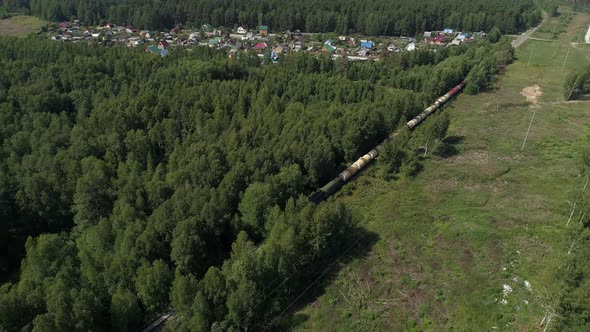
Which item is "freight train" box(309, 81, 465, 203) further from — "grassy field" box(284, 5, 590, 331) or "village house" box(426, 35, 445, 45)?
"village house" box(426, 35, 445, 45)

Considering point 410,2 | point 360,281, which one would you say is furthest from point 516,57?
point 360,281

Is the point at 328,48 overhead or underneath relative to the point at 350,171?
overhead

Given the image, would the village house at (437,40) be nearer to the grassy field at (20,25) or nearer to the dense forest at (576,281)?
the dense forest at (576,281)

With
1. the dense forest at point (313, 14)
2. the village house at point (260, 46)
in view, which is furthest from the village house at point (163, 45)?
the dense forest at point (313, 14)

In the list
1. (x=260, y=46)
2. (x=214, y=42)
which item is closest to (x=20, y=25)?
(x=214, y=42)

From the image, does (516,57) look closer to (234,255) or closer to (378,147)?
(378,147)

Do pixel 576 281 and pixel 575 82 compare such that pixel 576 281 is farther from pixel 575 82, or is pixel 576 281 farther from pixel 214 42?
pixel 214 42

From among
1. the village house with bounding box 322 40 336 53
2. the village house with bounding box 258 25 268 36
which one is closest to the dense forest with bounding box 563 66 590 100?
the village house with bounding box 322 40 336 53
